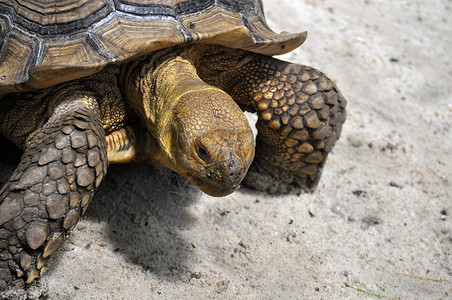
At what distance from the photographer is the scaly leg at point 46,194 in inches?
92.4

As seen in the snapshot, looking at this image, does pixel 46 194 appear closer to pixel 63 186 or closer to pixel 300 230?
pixel 63 186

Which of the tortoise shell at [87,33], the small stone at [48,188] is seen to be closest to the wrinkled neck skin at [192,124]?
the tortoise shell at [87,33]

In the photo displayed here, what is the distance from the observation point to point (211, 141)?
2320 mm

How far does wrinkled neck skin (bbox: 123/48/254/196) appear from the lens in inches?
91.6

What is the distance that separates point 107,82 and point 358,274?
79.9 inches

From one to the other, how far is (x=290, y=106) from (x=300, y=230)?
2.92ft

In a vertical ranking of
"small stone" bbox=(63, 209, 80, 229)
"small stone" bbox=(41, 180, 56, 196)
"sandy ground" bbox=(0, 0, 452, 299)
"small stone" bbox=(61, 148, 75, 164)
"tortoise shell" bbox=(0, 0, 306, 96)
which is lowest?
"sandy ground" bbox=(0, 0, 452, 299)

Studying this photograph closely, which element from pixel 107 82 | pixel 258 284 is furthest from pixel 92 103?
pixel 258 284

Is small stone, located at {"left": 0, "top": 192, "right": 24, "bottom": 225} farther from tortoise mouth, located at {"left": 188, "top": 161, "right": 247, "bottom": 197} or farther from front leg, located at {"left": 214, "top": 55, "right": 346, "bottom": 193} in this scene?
front leg, located at {"left": 214, "top": 55, "right": 346, "bottom": 193}

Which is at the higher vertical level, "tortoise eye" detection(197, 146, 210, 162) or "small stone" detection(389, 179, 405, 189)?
"tortoise eye" detection(197, 146, 210, 162)

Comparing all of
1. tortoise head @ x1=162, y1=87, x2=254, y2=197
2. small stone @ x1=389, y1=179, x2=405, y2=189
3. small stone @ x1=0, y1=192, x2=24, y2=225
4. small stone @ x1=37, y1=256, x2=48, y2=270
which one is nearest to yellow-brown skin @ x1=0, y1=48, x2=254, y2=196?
tortoise head @ x1=162, y1=87, x2=254, y2=197

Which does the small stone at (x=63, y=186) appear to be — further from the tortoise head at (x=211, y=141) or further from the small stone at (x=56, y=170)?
the tortoise head at (x=211, y=141)

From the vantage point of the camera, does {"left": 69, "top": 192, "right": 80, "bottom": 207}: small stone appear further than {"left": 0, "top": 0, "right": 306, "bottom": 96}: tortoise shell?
No

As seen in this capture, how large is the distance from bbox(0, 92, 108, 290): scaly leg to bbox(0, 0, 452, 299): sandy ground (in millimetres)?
213
